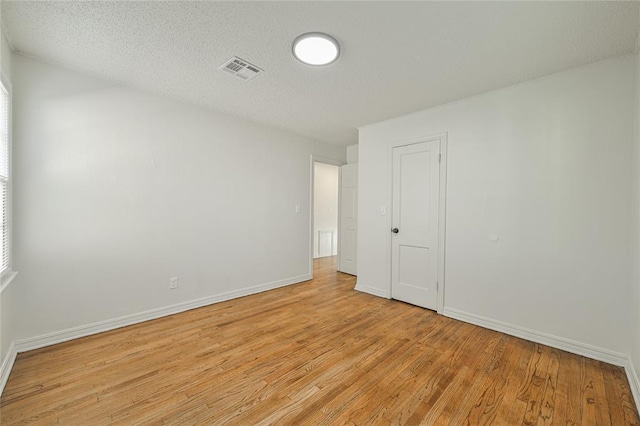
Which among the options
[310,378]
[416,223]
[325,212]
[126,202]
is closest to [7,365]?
[126,202]

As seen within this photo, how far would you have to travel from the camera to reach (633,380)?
1843 mm

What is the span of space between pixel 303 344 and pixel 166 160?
97.7 inches

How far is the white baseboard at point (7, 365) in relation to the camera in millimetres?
1784

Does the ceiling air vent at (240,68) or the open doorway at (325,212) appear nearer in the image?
the ceiling air vent at (240,68)

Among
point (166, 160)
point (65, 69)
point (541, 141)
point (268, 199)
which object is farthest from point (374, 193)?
point (65, 69)

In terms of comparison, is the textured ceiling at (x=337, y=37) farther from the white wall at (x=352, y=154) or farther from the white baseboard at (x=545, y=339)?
the white baseboard at (x=545, y=339)

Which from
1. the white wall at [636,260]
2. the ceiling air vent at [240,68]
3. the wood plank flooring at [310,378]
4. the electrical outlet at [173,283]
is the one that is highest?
the ceiling air vent at [240,68]

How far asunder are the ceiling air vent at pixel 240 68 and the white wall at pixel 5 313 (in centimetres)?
150

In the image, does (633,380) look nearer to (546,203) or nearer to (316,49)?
(546,203)

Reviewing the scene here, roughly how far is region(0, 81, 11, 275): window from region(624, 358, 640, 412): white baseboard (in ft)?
14.4

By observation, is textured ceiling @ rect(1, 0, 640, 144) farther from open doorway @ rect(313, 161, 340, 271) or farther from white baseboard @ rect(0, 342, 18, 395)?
open doorway @ rect(313, 161, 340, 271)

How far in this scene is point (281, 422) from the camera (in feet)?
4.97

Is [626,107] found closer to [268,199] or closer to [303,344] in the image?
[303,344]

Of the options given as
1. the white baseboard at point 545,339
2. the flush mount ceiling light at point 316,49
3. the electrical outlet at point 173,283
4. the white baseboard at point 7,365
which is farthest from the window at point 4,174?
the white baseboard at point 545,339
